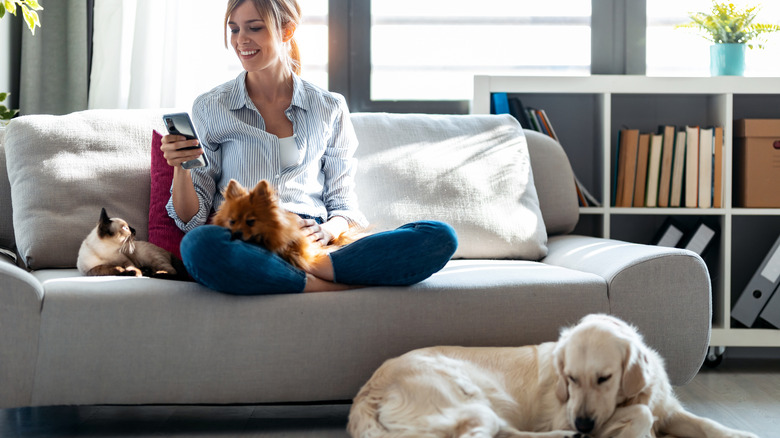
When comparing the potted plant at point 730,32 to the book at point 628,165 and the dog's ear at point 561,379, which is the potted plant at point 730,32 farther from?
the dog's ear at point 561,379

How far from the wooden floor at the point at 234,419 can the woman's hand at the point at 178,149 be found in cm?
69

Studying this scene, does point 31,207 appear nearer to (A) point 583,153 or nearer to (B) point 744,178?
(A) point 583,153

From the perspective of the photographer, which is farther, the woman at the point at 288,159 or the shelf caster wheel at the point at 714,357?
the shelf caster wheel at the point at 714,357

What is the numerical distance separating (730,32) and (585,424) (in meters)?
2.10

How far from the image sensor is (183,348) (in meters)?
1.77

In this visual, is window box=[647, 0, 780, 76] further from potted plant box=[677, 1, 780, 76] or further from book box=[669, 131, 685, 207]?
book box=[669, 131, 685, 207]

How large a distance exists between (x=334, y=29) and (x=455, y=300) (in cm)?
185

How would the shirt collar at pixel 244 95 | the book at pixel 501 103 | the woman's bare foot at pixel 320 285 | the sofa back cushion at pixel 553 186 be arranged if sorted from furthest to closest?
the book at pixel 501 103 < the sofa back cushion at pixel 553 186 < the shirt collar at pixel 244 95 < the woman's bare foot at pixel 320 285

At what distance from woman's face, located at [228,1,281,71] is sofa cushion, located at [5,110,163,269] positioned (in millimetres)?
461

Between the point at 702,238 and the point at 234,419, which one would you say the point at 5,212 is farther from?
the point at 702,238

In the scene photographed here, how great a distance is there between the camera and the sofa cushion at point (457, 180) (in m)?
2.45

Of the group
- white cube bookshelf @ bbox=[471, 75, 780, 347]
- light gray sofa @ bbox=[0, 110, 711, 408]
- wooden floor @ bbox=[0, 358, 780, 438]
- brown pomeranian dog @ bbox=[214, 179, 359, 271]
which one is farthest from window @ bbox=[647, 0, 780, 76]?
brown pomeranian dog @ bbox=[214, 179, 359, 271]

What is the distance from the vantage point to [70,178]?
2291mm

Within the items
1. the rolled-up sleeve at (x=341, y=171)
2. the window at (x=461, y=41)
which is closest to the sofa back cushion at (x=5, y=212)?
the rolled-up sleeve at (x=341, y=171)
